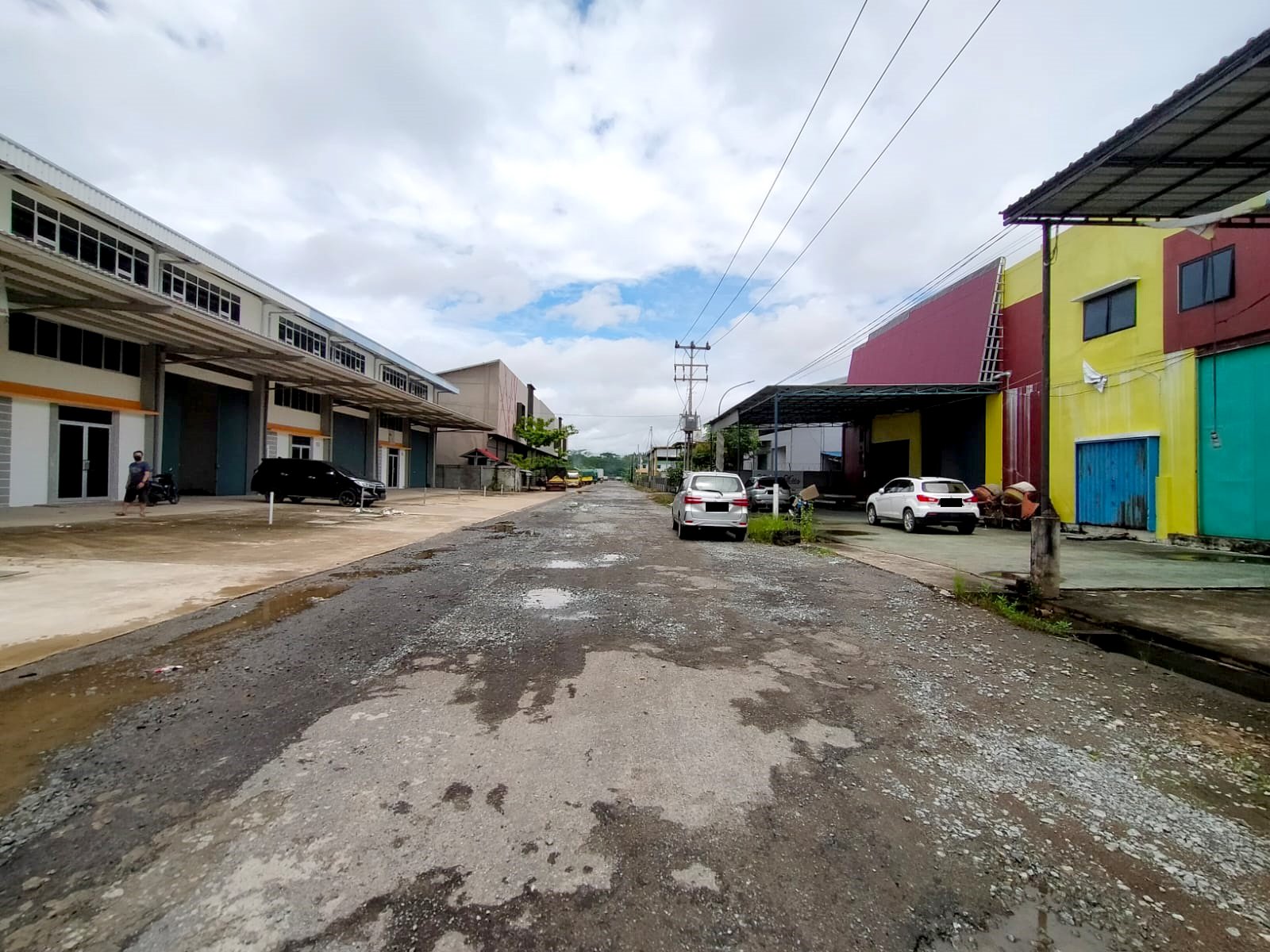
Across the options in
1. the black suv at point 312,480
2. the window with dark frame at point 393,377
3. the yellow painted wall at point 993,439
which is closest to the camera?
the yellow painted wall at point 993,439

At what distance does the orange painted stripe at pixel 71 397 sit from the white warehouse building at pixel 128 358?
1.3 inches

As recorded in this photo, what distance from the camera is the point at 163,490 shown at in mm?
17219

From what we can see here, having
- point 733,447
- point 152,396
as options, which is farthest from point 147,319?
point 733,447

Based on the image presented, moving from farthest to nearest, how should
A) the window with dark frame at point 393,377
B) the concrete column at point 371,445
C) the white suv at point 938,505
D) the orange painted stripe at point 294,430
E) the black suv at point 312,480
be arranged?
the window with dark frame at point 393,377 < the concrete column at point 371,445 < the orange painted stripe at point 294,430 < the black suv at point 312,480 < the white suv at point 938,505

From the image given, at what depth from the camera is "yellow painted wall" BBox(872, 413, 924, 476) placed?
22.7 m

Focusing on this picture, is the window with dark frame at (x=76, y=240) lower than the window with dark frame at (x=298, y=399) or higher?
higher

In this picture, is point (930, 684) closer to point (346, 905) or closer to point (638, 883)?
point (638, 883)

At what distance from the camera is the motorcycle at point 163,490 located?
16844 mm

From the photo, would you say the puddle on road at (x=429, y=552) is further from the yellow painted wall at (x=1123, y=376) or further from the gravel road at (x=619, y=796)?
the yellow painted wall at (x=1123, y=376)

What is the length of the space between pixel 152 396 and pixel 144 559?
40.9ft

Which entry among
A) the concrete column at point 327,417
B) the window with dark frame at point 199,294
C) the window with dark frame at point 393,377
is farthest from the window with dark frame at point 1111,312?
the window with dark frame at point 393,377

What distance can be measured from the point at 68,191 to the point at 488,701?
19.8 m

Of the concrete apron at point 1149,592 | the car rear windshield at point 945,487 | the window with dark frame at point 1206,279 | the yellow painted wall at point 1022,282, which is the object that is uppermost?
the yellow painted wall at point 1022,282

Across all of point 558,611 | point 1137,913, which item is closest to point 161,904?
point 1137,913
